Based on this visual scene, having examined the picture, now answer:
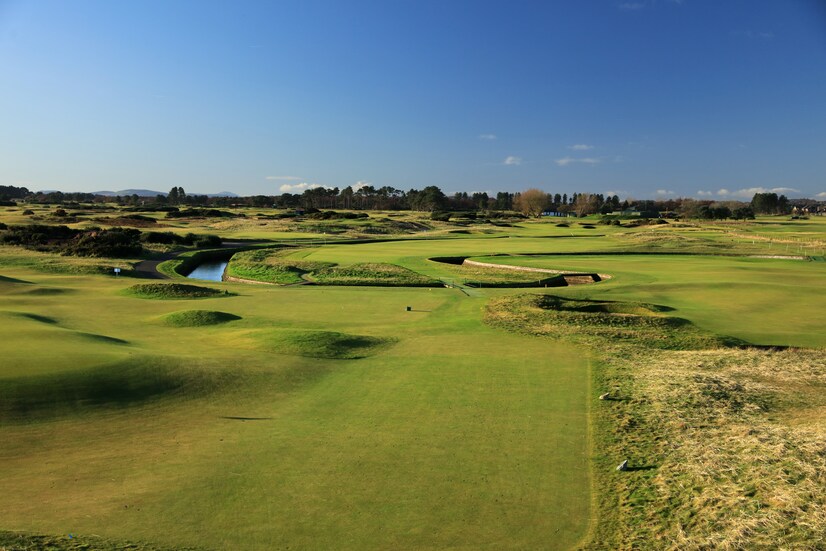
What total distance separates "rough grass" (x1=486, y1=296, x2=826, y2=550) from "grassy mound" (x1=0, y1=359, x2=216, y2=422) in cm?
1177

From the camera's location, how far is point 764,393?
632 inches

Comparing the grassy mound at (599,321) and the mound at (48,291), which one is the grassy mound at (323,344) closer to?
the grassy mound at (599,321)

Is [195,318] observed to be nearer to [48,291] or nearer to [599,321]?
[48,291]

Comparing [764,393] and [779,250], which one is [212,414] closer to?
[764,393]

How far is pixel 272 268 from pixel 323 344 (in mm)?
30410

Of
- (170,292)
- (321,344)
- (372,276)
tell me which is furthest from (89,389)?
(372,276)

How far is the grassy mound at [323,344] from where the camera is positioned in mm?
20453

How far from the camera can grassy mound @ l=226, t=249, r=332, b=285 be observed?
45.9 meters

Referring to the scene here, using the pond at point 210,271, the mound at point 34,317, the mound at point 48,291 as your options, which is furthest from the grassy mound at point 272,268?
the mound at point 34,317

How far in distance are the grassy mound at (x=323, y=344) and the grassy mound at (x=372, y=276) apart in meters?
18.7

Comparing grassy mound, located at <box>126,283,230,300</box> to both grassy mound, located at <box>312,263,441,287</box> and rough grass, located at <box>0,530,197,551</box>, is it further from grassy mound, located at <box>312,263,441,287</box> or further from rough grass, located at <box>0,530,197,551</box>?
rough grass, located at <box>0,530,197,551</box>

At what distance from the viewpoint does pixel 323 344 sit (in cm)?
2127

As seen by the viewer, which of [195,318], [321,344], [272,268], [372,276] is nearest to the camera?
[321,344]

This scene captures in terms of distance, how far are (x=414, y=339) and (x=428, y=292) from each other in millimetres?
13969
